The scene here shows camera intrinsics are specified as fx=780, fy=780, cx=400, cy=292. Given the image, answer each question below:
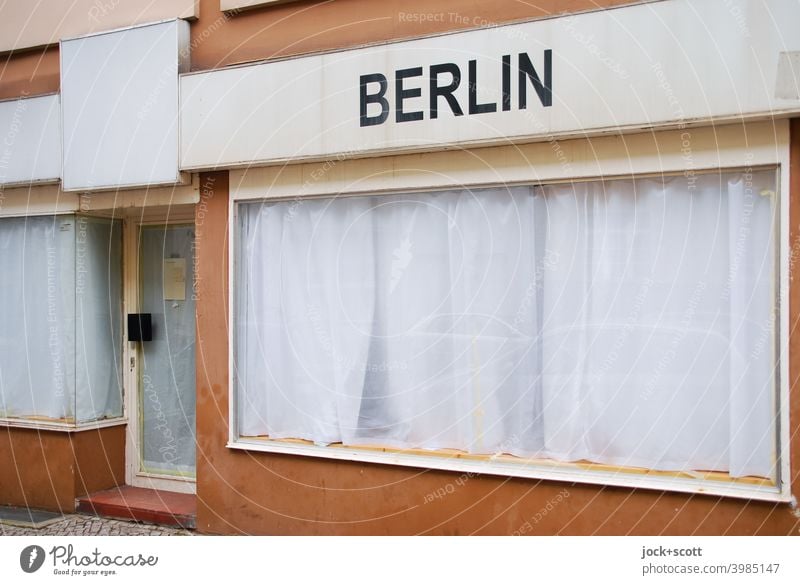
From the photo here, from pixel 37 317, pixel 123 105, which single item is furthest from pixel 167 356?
pixel 123 105

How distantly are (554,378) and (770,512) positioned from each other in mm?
1452

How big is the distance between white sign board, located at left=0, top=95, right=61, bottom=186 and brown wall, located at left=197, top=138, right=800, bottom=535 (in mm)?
1555

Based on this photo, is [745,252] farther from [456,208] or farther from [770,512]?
[456,208]

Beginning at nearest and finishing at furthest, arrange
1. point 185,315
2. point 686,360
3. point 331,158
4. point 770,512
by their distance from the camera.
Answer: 1. point 770,512
2. point 686,360
3. point 331,158
4. point 185,315

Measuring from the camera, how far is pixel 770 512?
4.42m

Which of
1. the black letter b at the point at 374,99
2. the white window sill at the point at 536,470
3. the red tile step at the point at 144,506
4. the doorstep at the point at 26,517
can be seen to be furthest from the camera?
the doorstep at the point at 26,517

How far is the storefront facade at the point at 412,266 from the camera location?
4.56 m

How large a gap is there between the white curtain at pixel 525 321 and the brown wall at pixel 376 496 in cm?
19

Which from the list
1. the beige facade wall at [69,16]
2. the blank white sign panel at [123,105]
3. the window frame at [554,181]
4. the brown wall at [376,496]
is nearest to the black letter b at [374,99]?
the window frame at [554,181]

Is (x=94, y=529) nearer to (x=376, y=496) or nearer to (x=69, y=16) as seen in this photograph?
(x=376, y=496)

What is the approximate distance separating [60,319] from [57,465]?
127 cm

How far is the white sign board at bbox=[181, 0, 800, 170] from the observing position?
4348 millimetres

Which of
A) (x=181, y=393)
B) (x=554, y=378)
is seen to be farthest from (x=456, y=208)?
(x=181, y=393)

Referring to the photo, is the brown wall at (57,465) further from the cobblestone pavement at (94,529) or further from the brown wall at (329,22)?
the brown wall at (329,22)
